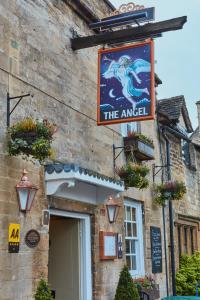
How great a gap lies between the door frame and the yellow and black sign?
5.57ft

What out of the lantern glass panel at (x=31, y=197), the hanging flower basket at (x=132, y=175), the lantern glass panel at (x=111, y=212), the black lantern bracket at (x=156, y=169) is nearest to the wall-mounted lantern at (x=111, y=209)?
the lantern glass panel at (x=111, y=212)

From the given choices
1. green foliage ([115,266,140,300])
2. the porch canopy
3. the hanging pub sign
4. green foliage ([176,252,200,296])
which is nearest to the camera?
the porch canopy

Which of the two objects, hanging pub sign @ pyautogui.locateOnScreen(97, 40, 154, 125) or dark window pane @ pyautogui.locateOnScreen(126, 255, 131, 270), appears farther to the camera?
dark window pane @ pyautogui.locateOnScreen(126, 255, 131, 270)

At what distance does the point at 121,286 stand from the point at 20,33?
495 cm

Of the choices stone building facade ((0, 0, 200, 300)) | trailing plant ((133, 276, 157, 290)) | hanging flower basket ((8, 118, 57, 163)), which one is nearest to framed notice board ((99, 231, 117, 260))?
stone building facade ((0, 0, 200, 300))

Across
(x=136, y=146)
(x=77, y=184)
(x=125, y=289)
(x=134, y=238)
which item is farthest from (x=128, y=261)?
(x=77, y=184)

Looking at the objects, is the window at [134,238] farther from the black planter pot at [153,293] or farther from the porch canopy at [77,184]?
the porch canopy at [77,184]

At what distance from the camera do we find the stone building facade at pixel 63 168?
6.64 m

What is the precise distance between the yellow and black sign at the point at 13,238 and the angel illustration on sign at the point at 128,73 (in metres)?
2.94

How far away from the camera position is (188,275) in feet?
42.4

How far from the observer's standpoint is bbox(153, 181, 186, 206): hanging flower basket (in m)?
11.5

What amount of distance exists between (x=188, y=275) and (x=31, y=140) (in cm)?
829

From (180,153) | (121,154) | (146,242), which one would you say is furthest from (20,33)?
(180,153)

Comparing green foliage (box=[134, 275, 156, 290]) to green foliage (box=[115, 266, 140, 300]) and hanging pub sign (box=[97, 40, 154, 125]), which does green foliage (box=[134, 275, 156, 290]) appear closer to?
green foliage (box=[115, 266, 140, 300])
